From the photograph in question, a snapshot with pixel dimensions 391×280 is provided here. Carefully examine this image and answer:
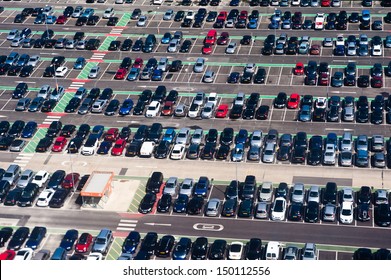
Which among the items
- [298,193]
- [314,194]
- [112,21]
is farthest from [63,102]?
[314,194]

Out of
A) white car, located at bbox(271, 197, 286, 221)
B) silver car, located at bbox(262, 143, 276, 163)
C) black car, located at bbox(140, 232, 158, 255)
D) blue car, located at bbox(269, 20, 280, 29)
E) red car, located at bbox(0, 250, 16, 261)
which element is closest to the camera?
red car, located at bbox(0, 250, 16, 261)

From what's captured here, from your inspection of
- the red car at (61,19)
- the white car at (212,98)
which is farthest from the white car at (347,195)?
the red car at (61,19)

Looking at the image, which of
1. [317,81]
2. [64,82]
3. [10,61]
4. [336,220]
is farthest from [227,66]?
[336,220]

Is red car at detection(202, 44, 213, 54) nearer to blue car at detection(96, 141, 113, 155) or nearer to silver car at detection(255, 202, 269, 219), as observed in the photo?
blue car at detection(96, 141, 113, 155)

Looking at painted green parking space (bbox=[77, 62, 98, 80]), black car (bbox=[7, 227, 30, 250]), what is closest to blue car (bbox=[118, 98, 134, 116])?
painted green parking space (bbox=[77, 62, 98, 80])

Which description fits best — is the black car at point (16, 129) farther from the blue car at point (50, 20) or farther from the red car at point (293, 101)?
the blue car at point (50, 20)

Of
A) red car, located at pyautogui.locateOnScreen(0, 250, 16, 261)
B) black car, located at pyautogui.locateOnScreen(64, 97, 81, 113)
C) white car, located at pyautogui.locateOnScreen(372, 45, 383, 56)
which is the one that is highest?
white car, located at pyautogui.locateOnScreen(372, 45, 383, 56)

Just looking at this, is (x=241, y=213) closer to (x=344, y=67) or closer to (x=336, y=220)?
(x=336, y=220)
